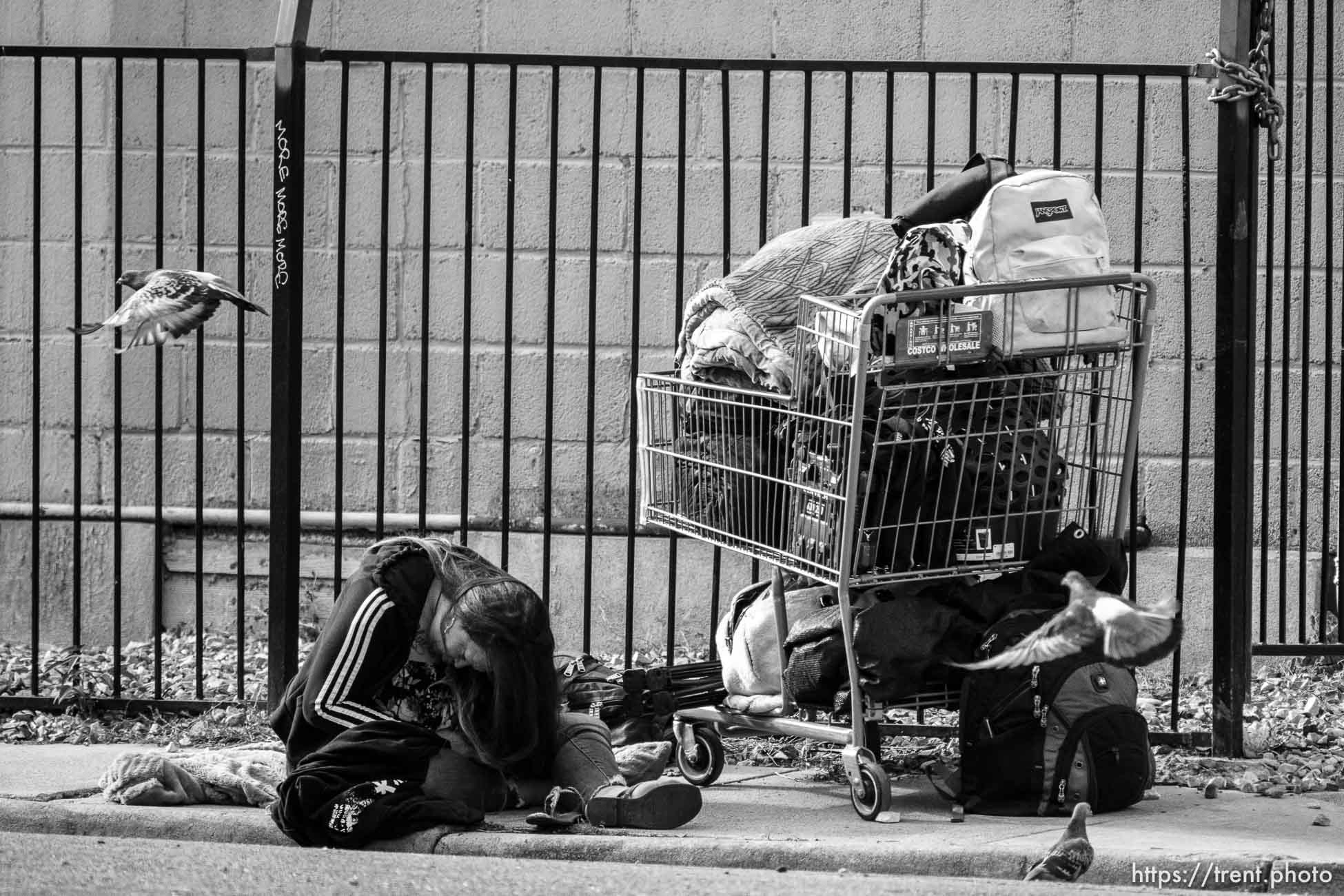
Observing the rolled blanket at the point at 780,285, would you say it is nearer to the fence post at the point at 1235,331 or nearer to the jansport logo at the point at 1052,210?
the jansport logo at the point at 1052,210

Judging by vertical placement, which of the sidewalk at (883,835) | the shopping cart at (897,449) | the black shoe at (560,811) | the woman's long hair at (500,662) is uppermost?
the shopping cart at (897,449)

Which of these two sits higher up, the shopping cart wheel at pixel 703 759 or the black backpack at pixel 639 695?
the black backpack at pixel 639 695

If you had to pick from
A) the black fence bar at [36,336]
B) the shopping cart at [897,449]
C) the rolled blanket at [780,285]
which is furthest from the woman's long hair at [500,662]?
the black fence bar at [36,336]

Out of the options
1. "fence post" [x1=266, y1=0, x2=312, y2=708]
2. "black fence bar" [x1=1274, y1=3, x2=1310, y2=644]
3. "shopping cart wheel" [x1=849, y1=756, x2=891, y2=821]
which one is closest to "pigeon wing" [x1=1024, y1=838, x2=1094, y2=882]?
"shopping cart wheel" [x1=849, y1=756, x2=891, y2=821]

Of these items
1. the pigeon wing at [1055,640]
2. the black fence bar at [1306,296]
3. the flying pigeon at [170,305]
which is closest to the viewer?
the pigeon wing at [1055,640]

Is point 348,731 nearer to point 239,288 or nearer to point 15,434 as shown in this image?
point 239,288

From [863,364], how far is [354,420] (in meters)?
3.36

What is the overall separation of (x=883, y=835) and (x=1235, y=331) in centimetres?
174

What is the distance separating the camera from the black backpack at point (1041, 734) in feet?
12.2

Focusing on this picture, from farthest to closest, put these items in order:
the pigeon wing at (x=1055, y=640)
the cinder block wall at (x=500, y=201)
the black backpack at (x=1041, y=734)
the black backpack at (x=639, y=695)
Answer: the cinder block wall at (x=500, y=201) < the black backpack at (x=639, y=695) < the black backpack at (x=1041, y=734) < the pigeon wing at (x=1055, y=640)

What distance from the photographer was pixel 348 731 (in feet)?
11.6

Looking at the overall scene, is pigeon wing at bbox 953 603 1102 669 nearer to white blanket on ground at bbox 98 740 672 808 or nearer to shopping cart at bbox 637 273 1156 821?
shopping cart at bbox 637 273 1156 821

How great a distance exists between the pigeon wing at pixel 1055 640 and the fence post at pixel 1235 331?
1.03 m

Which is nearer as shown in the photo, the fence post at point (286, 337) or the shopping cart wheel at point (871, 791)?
the shopping cart wheel at point (871, 791)
